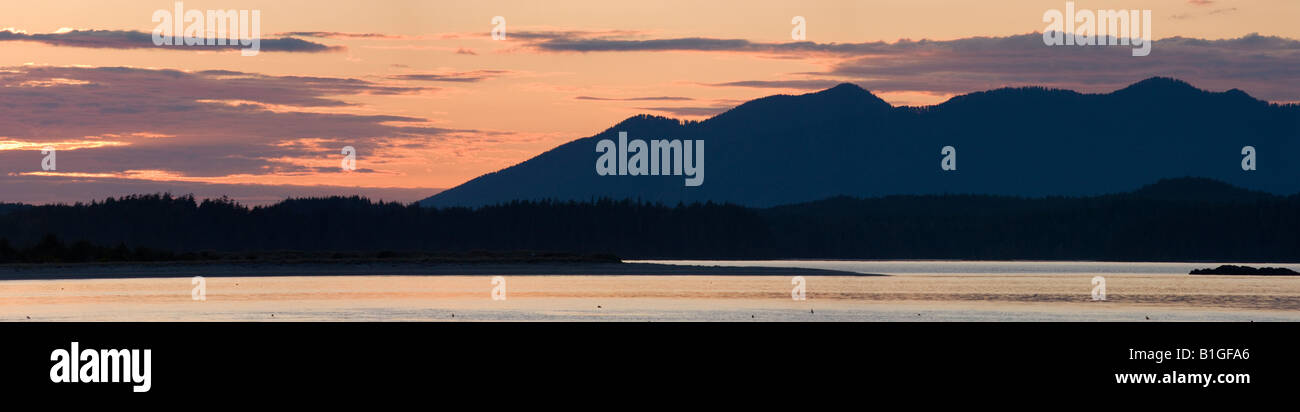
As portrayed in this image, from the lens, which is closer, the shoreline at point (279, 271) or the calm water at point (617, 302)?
the calm water at point (617, 302)

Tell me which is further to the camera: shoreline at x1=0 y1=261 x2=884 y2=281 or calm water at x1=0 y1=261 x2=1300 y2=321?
shoreline at x1=0 y1=261 x2=884 y2=281

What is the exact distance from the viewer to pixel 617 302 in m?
73.2

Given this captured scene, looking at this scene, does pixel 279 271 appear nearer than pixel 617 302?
No

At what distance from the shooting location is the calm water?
60.8m

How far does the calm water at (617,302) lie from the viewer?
200ft

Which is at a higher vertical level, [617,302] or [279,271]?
[617,302]
